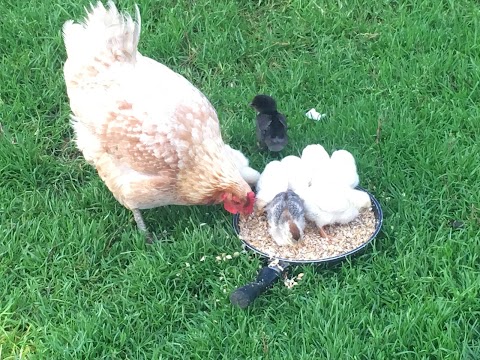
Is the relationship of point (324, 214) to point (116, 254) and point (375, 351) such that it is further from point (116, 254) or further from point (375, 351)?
point (116, 254)

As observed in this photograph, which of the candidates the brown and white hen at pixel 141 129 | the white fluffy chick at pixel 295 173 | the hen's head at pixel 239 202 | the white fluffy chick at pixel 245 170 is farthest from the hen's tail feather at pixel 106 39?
the white fluffy chick at pixel 295 173

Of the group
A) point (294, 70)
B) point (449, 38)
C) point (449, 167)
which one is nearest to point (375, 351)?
point (449, 167)

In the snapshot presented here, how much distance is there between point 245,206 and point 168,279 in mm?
553

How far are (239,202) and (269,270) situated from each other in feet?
1.35

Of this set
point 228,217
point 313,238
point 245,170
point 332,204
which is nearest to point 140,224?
point 228,217

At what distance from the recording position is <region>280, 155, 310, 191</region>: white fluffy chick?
379cm

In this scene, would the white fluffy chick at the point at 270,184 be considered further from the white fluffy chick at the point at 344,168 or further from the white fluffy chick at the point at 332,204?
the white fluffy chick at the point at 344,168

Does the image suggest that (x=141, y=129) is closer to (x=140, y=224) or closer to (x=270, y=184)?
(x=140, y=224)

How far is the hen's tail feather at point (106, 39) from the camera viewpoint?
368 cm

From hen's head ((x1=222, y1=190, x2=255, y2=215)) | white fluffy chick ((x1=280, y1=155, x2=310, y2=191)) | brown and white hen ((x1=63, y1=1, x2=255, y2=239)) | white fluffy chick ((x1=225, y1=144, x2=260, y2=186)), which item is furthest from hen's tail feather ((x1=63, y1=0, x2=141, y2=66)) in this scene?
white fluffy chick ((x1=280, y1=155, x2=310, y2=191))

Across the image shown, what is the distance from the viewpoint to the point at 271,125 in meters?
4.05

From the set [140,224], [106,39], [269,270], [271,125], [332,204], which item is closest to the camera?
[269,270]

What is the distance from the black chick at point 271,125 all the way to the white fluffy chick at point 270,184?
23 cm

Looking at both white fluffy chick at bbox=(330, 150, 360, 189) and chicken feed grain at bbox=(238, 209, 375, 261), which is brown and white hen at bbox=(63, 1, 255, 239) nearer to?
chicken feed grain at bbox=(238, 209, 375, 261)
